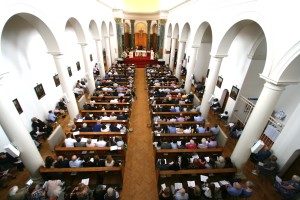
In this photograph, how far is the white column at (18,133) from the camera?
476cm

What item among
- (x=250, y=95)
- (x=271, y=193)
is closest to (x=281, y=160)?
(x=271, y=193)

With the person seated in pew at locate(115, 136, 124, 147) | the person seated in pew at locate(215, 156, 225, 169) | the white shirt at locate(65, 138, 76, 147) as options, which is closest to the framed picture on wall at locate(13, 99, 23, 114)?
the white shirt at locate(65, 138, 76, 147)

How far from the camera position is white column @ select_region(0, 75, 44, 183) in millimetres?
4758

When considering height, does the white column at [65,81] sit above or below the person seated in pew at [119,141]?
above

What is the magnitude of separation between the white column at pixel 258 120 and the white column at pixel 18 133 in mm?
7557

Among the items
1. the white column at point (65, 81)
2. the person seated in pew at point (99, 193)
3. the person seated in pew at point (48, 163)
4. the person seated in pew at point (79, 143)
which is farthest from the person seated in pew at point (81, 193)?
the white column at point (65, 81)

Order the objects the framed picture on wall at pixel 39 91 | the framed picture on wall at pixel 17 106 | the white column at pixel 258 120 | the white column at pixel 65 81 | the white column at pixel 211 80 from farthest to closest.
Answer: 1. the framed picture on wall at pixel 39 91
2. the white column at pixel 211 80
3. the white column at pixel 65 81
4. the framed picture on wall at pixel 17 106
5. the white column at pixel 258 120

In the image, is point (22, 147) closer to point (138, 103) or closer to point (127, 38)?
point (138, 103)

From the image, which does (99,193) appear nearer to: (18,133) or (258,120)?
(18,133)

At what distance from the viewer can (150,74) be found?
16.9m

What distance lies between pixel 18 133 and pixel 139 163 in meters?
4.66

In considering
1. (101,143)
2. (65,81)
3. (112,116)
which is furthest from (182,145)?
(65,81)

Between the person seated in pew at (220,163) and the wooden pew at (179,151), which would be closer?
the person seated in pew at (220,163)

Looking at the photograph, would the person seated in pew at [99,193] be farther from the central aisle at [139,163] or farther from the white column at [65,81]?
the white column at [65,81]
